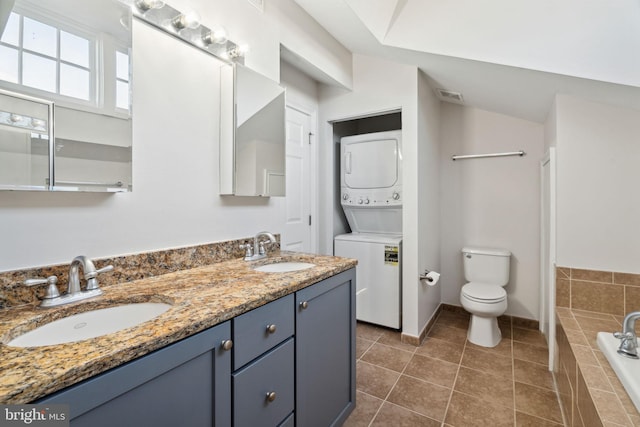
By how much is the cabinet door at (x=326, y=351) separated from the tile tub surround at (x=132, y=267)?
60 cm

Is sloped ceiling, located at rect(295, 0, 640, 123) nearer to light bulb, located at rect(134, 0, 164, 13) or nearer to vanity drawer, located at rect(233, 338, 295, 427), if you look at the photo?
light bulb, located at rect(134, 0, 164, 13)

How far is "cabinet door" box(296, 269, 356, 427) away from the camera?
130cm

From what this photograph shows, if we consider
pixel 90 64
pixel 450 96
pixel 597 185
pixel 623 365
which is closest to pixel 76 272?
pixel 90 64

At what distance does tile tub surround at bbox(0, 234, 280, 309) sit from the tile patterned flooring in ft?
3.95

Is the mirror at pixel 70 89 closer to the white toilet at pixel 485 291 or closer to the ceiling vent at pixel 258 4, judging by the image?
the ceiling vent at pixel 258 4

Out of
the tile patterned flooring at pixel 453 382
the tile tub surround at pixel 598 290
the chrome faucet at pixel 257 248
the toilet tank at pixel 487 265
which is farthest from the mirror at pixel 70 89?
the toilet tank at pixel 487 265

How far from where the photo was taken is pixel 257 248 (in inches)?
70.2

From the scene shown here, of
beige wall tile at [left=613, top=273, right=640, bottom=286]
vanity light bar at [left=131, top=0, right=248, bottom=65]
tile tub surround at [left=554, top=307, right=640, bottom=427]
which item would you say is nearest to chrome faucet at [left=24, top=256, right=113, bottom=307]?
vanity light bar at [left=131, top=0, right=248, bottom=65]

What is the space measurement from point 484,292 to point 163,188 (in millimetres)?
2573

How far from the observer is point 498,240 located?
9.80ft

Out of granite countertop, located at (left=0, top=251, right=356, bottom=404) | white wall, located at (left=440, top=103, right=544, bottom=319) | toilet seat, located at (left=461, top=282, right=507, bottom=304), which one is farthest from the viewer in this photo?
white wall, located at (left=440, top=103, right=544, bottom=319)

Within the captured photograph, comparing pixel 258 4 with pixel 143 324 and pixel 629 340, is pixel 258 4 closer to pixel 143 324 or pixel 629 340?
pixel 143 324

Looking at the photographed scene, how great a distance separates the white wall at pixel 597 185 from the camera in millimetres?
1785

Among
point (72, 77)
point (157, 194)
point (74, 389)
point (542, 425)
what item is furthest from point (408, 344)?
point (72, 77)
